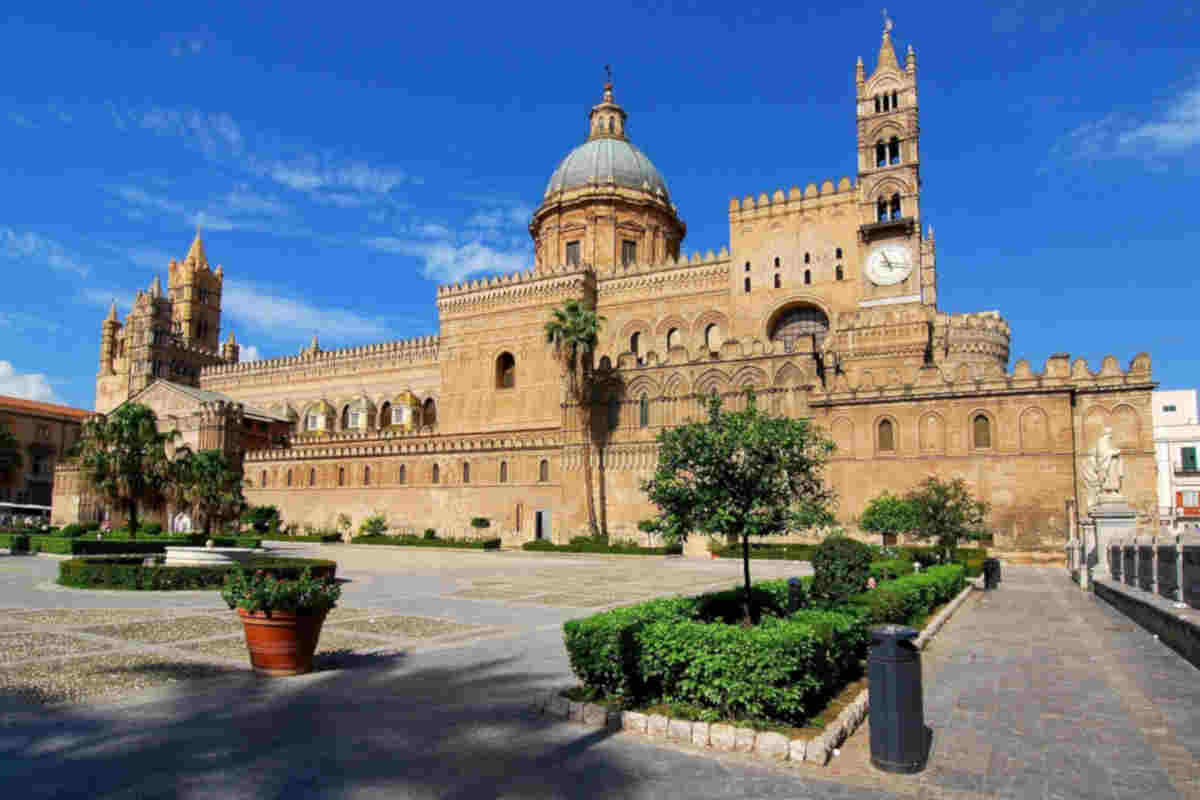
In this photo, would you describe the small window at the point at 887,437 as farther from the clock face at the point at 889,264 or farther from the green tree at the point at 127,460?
the green tree at the point at 127,460

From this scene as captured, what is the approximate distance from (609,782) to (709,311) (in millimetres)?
45453

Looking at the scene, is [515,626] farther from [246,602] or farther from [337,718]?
[337,718]

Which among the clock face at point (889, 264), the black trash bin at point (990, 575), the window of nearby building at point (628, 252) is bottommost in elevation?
the black trash bin at point (990, 575)

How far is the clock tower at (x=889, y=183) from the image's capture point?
44219 millimetres

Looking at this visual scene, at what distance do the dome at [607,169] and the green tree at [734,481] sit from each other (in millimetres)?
49743

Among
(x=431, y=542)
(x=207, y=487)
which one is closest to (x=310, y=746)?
(x=207, y=487)

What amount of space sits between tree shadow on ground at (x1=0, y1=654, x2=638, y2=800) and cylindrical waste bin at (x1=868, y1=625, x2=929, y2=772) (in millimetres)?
2024

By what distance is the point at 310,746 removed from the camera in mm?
6539

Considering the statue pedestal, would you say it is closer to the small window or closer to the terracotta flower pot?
the small window

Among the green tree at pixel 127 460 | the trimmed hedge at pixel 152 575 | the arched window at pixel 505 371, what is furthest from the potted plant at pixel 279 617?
the arched window at pixel 505 371

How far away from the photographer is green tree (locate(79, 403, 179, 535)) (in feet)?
108

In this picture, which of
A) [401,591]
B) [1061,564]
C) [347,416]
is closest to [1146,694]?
[401,591]

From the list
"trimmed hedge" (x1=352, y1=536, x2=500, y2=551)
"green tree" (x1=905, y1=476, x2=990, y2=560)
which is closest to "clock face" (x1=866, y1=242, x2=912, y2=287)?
"green tree" (x1=905, y1=476, x2=990, y2=560)

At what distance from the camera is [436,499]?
50.7 metres
